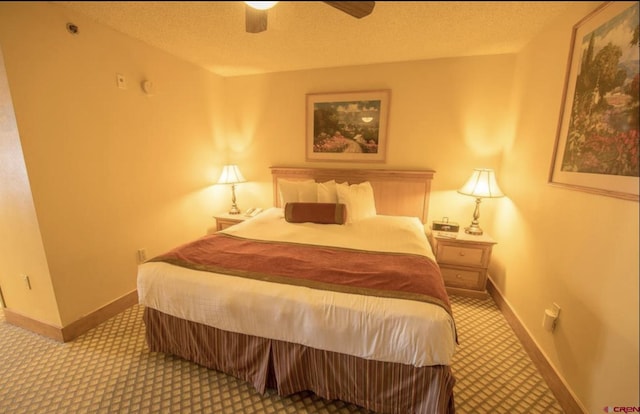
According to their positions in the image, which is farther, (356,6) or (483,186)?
(483,186)

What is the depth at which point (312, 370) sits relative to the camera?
1375 mm

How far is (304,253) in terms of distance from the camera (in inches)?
71.2

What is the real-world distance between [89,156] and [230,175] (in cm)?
141

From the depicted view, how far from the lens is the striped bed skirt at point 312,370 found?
1.24m

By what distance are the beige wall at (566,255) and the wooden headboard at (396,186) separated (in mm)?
782

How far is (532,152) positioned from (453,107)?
100cm

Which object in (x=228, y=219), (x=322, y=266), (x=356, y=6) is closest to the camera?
(x=356, y=6)

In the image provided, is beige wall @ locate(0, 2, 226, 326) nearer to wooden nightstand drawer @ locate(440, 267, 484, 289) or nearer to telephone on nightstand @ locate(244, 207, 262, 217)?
telephone on nightstand @ locate(244, 207, 262, 217)

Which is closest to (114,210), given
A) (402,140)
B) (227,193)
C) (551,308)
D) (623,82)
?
(227,193)

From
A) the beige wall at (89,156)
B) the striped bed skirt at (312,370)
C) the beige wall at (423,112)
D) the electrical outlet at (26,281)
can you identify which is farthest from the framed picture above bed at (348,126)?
the electrical outlet at (26,281)

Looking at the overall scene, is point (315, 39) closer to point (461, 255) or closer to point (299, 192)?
point (299, 192)

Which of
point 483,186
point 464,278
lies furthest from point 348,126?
point 464,278

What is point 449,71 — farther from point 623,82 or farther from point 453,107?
point 623,82

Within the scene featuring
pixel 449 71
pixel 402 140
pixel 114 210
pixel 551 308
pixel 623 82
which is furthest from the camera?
pixel 402 140
